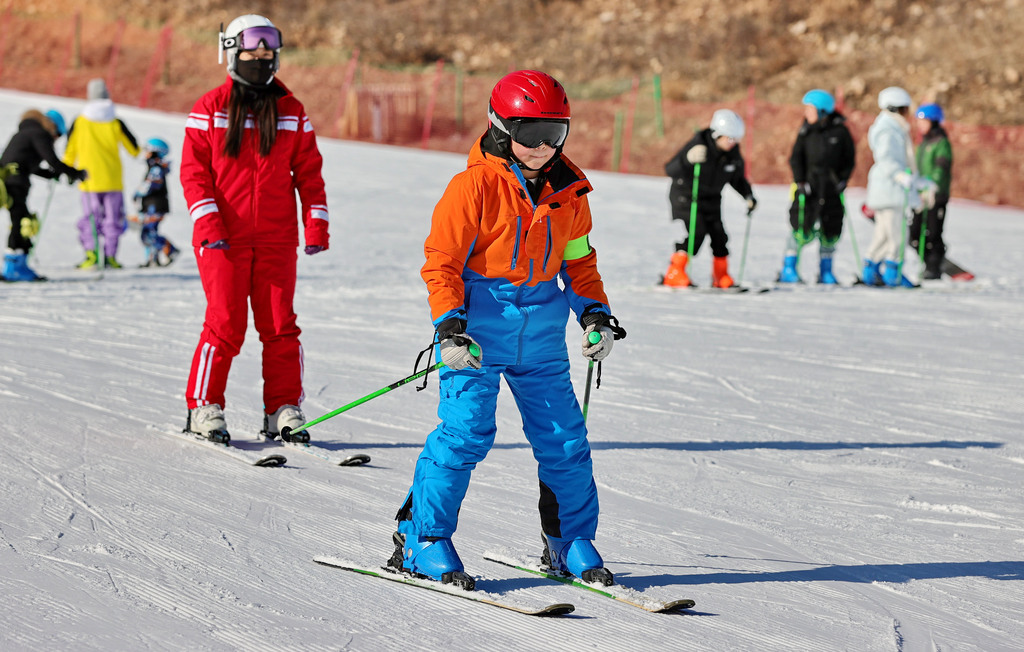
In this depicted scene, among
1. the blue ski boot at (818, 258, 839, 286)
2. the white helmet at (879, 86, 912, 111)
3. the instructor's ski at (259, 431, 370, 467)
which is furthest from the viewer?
the blue ski boot at (818, 258, 839, 286)

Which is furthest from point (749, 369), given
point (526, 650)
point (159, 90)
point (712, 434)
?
point (159, 90)

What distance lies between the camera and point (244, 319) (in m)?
Answer: 5.46

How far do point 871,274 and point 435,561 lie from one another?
9305 millimetres

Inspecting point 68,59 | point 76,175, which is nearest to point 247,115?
point 76,175

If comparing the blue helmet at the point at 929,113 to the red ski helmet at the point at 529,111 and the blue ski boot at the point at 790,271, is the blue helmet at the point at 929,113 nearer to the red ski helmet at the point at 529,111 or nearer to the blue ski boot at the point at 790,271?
the blue ski boot at the point at 790,271

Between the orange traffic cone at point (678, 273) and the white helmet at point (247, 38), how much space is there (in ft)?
20.8

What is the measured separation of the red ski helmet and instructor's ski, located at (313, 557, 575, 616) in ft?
4.35

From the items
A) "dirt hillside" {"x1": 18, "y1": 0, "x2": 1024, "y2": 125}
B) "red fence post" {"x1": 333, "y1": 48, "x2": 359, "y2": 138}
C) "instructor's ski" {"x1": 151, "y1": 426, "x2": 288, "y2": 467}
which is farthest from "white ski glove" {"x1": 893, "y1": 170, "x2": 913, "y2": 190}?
"dirt hillside" {"x1": 18, "y1": 0, "x2": 1024, "y2": 125}

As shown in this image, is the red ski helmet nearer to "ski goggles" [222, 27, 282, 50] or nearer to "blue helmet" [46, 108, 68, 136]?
"ski goggles" [222, 27, 282, 50]

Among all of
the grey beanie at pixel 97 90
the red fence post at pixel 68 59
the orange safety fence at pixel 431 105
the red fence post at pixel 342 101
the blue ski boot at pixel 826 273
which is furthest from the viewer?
the red fence post at pixel 68 59

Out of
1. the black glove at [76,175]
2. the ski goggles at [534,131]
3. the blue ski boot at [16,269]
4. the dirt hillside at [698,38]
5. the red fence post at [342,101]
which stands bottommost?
the blue ski boot at [16,269]

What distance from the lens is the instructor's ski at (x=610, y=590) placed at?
11.7 ft

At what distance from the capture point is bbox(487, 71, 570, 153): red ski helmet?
3.52 metres

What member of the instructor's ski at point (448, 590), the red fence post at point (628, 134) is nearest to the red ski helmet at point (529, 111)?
the instructor's ski at point (448, 590)
